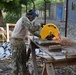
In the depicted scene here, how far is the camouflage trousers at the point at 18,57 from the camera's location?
473cm

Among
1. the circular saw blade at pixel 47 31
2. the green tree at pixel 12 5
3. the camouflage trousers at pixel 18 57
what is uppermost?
the green tree at pixel 12 5

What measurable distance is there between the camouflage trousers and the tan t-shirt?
15 cm

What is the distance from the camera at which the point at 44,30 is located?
4.09 metres

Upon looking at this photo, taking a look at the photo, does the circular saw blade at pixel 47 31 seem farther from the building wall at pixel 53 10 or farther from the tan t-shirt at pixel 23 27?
the building wall at pixel 53 10

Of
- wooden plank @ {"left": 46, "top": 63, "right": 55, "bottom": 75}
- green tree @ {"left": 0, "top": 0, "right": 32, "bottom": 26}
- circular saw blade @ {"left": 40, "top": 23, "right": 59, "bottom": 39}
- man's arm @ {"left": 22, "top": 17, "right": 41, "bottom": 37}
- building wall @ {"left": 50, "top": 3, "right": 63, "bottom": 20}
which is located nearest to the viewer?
wooden plank @ {"left": 46, "top": 63, "right": 55, "bottom": 75}

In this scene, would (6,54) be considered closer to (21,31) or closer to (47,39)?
(21,31)

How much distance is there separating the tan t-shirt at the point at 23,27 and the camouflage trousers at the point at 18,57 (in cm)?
15

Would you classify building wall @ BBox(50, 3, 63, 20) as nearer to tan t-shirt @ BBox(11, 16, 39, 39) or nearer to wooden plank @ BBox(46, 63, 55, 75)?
tan t-shirt @ BBox(11, 16, 39, 39)

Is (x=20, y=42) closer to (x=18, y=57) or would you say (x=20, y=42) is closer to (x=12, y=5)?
(x=18, y=57)

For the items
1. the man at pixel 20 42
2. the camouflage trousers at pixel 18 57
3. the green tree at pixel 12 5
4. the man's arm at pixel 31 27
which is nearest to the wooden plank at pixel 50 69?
the man's arm at pixel 31 27

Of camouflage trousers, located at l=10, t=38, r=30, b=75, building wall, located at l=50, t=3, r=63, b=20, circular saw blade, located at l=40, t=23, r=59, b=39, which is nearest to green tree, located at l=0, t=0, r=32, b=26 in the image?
camouflage trousers, located at l=10, t=38, r=30, b=75

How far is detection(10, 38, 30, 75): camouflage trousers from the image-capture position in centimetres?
473

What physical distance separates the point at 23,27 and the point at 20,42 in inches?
14.4

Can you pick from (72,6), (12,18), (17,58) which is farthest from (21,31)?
(72,6)
